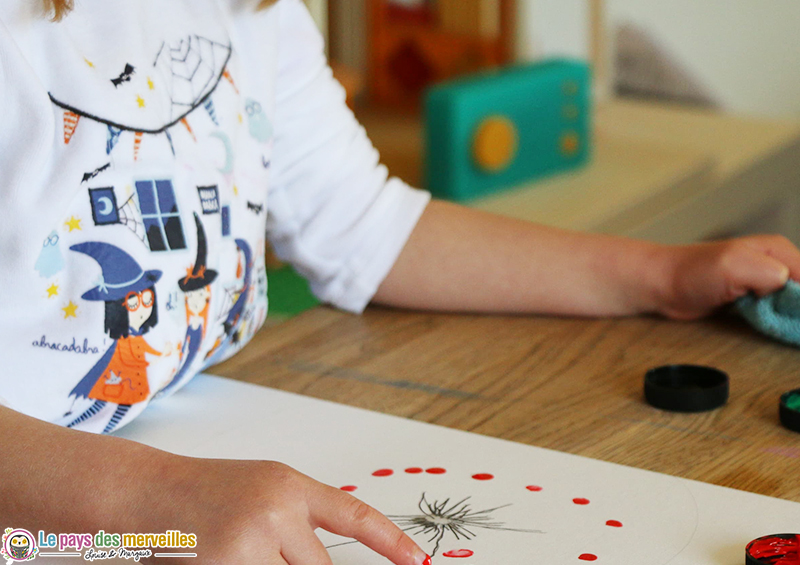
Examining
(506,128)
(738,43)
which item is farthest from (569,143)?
(738,43)

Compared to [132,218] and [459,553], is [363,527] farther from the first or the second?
[132,218]

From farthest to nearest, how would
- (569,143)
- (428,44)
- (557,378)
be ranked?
(428,44) < (569,143) < (557,378)

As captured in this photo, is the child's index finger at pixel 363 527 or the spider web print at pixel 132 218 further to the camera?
the spider web print at pixel 132 218

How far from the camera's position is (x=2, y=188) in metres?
0.46

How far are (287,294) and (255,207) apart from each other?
812 mm

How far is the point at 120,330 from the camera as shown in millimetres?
Result: 492

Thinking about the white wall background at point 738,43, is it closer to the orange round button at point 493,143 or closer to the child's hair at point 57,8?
the orange round button at point 493,143

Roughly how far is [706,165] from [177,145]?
1045 mm

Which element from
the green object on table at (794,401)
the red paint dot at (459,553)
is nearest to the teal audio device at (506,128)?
the green object on table at (794,401)

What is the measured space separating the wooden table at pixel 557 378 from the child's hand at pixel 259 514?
15 cm

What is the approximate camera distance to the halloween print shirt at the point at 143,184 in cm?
46

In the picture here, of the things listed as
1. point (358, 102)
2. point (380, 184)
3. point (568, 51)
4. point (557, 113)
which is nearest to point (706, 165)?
point (557, 113)

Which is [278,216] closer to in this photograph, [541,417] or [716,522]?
[541,417]

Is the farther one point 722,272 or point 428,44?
point 428,44
